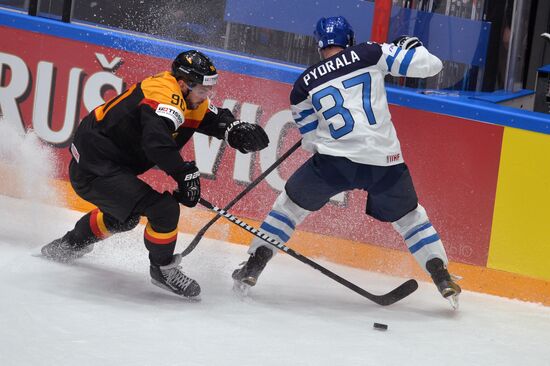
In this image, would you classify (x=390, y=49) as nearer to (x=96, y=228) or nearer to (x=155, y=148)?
(x=155, y=148)

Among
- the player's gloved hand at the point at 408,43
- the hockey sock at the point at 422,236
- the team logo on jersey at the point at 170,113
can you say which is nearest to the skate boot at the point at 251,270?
the hockey sock at the point at 422,236

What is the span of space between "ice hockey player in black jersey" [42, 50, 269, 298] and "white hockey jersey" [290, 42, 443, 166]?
292 mm

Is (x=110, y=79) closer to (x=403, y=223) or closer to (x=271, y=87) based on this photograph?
(x=271, y=87)

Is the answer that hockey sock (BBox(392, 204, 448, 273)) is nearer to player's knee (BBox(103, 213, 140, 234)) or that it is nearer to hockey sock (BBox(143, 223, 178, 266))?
hockey sock (BBox(143, 223, 178, 266))

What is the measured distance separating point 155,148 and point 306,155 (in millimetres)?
1317

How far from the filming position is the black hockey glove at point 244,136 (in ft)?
13.8

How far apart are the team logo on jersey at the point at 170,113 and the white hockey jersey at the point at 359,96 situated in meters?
0.58

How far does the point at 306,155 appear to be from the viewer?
16.3ft

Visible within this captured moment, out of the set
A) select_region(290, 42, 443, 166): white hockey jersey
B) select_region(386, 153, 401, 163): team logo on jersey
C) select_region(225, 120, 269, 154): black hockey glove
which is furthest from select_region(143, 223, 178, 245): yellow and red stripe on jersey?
select_region(386, 153, 401, 163): team logo on jersey

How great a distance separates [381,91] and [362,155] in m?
0.28

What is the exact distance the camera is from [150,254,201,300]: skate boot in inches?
159

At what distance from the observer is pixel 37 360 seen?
3.13 meters

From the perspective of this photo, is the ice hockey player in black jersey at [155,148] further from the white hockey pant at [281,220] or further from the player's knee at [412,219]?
the player's knee at [412,219]

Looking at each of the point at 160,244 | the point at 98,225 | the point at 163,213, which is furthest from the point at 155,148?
the point at 98,225
